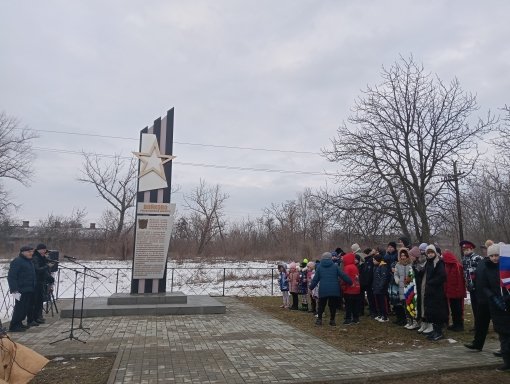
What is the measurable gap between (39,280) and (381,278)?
8138mm

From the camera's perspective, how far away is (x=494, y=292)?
6.57 m

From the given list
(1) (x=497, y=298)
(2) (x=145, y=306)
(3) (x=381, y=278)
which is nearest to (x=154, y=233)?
(2) (x=145, y=306)

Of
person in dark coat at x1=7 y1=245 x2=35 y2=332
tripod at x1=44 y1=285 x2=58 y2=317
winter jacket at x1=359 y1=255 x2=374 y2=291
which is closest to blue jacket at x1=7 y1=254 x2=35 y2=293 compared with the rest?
person in dark coat at x1=7 y1=245 x2=35 y2=332

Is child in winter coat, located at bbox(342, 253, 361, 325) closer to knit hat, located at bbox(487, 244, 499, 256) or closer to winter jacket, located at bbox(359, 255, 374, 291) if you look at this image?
winter jacket, located at bbox(359, 255, 374, 291)

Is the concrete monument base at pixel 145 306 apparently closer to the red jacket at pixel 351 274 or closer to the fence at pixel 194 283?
the red jacket at pixel 351 274

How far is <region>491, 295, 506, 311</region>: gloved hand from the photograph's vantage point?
251 inches

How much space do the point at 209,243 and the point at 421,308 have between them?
104ft

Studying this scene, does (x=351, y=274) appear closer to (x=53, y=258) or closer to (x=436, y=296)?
(x=436, y=296)

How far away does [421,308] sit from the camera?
8.93 meters

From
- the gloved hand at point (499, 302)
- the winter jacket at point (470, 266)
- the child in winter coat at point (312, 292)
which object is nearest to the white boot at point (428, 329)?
the winter jacket at point (470, 266)

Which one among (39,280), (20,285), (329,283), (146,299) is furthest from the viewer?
(146,299)

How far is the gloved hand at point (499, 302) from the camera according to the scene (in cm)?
636

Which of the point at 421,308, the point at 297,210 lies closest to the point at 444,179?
A: the point at 421,308

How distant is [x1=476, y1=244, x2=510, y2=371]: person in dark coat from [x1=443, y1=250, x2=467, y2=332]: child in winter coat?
2.51 meters
